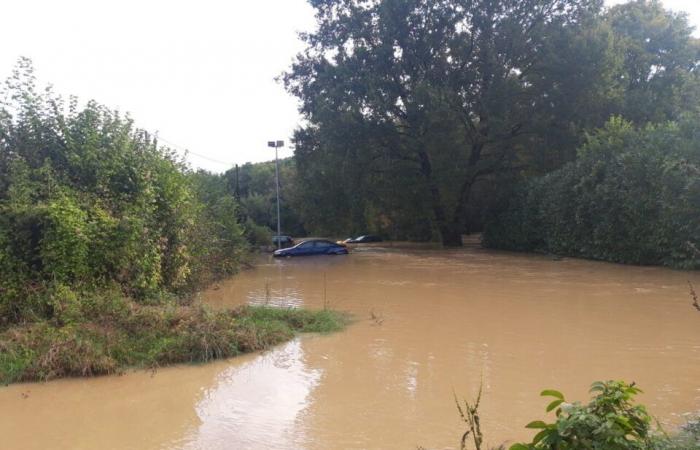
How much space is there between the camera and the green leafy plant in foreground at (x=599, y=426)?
3.25 m

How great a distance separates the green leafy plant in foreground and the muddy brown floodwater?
2.35m

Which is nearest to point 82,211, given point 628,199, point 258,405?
point 258,405

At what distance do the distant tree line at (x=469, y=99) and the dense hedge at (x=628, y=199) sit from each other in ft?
1.91

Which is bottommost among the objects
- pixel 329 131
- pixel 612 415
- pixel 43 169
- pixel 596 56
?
pixel 612 415

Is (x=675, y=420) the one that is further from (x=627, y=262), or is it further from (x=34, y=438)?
(x=627, y=262)

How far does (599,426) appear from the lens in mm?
3285

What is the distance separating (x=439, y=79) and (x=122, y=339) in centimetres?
2544

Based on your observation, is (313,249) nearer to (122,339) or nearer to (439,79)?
(439,79)

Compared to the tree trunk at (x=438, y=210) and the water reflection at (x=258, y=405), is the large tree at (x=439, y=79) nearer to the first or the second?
the tree trunk at (x=438, y=210)

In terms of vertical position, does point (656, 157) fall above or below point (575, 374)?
above

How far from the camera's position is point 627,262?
68.1ft

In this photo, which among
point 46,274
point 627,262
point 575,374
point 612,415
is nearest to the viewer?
point 612,415

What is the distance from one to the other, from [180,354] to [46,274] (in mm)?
3302

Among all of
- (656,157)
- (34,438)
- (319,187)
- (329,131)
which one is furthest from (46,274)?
(319,187)
